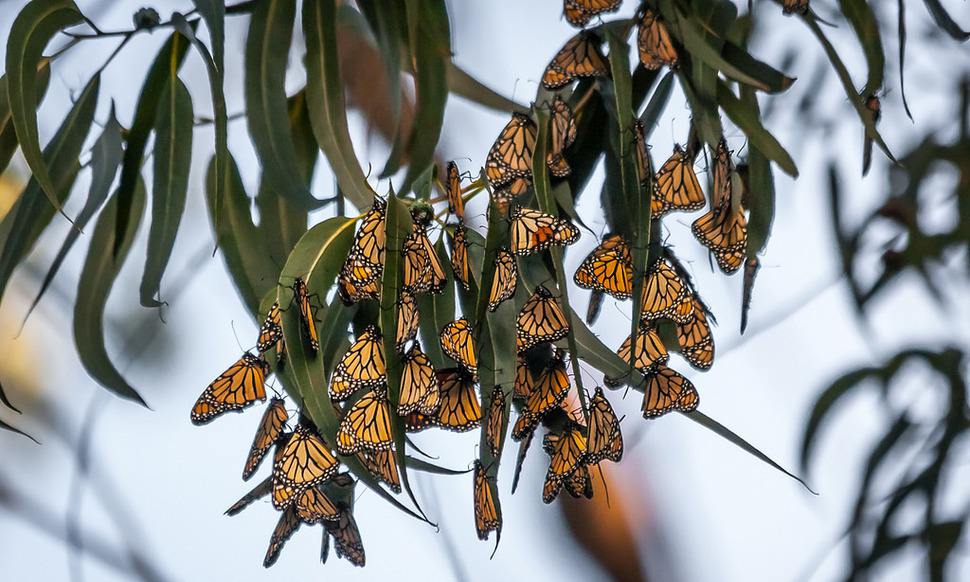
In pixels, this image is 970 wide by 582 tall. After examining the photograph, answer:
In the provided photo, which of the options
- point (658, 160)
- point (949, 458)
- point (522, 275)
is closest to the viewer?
point (522, 275)

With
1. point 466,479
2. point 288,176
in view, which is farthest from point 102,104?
point 288,176

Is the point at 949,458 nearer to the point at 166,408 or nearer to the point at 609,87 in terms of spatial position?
the point at 609,87

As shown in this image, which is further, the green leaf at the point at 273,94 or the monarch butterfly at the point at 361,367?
the green leaf at the point at 273,94

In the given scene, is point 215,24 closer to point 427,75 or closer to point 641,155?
point 427,75

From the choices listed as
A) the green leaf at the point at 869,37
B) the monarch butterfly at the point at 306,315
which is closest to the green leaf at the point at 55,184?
the monarch butterfly at the point at 306,315

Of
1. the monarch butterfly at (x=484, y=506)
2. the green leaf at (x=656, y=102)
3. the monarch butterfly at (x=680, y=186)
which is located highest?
the green leaf at (x=656, y=102)

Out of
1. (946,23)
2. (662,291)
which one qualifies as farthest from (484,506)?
(946,23)

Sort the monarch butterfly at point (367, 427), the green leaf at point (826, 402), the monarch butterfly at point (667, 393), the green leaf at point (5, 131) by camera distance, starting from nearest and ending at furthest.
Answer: the monarch butterfly at point (367, 427) → the monarch butterfly at point (667, 393) → the green leaf at point (5, 131) → the green leaf at point (826, 402)

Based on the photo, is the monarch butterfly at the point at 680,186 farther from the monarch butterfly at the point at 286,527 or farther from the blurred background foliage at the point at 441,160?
the monarch butterfly at the point at 286,527
